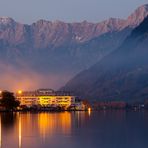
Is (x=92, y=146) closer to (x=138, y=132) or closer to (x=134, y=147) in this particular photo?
(x=134, y=147)

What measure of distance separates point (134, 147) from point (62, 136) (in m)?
16.1

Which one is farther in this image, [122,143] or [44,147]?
[122,143]

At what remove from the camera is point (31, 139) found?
72312 millimetres

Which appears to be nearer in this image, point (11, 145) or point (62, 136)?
point (11, 145)

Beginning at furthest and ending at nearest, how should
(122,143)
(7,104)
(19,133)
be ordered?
1. (7,104)
2. (19,133)
3. (122,143)

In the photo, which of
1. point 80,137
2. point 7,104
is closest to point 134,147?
point 80,137

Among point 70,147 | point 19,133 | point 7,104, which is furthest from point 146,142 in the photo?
point 7,104

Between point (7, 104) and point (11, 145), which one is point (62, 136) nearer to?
point (11, 145)

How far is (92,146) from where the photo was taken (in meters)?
65.9

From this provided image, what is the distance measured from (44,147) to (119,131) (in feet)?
78.8

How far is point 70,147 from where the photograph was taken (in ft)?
211

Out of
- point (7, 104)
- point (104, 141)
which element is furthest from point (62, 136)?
point (7, 104)

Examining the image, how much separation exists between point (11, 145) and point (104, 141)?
11405 mm

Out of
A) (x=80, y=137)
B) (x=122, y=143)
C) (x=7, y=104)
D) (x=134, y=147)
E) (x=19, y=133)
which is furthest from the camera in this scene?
(x=7, y=104)
